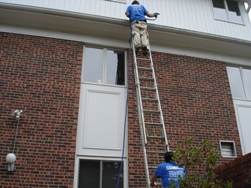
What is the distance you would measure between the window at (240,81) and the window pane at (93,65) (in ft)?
13.6

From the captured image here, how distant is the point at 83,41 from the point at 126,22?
132 cm

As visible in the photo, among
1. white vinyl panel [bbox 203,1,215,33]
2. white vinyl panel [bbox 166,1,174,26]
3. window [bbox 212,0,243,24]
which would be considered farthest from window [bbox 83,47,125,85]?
window [bbox 212,0,243,24]

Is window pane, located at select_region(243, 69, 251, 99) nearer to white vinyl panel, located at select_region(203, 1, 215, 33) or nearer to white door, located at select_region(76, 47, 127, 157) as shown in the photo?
white vinyl panel, located at select_region(203, 1, 215, 33)

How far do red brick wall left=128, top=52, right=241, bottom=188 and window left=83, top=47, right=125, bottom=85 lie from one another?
1.44ft

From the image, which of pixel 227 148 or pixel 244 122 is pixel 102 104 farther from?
pixel 244 122

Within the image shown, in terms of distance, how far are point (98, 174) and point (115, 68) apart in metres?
2.98

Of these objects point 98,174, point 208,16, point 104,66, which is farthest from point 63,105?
point 208,16

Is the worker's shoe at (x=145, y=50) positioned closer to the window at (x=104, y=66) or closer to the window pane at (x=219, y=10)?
the window at (x=104, y=66)

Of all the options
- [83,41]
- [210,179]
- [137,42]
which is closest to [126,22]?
[137,42]

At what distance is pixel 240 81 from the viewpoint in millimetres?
8984

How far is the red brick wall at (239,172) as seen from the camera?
4.77 meters

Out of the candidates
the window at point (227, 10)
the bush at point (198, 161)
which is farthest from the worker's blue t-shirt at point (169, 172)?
the window at point (227, 10)

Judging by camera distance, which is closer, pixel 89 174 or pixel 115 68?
pixel 89 174

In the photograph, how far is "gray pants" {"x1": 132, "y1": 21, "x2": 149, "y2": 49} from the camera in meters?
7.31
